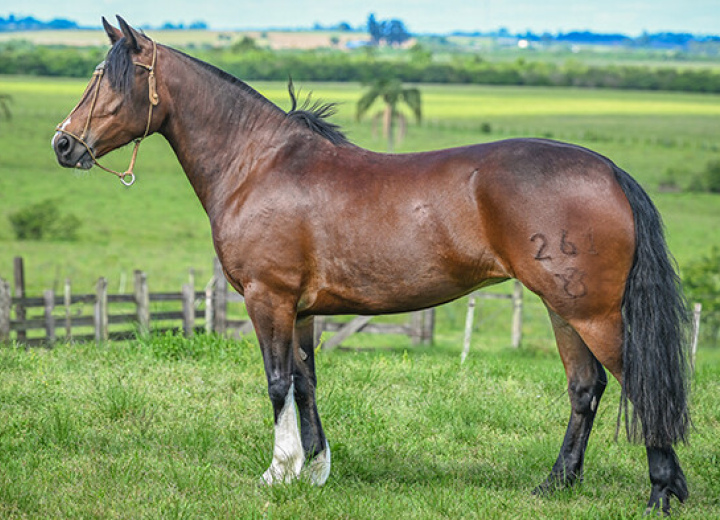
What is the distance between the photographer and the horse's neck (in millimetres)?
5648

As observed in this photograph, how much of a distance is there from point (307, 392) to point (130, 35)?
2.62 metres

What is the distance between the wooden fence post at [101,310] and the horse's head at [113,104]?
10628 mm

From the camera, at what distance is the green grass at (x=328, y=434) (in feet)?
16.3

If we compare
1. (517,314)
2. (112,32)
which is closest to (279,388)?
(112,32)

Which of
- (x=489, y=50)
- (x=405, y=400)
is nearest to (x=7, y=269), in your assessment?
(x=405, y=400)

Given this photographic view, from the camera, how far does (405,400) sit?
7414 millimetres

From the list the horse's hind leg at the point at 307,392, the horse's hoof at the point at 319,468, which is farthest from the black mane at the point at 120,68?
the horse's hoof at the point at 319,468

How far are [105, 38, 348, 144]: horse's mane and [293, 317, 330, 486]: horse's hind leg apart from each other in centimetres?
128

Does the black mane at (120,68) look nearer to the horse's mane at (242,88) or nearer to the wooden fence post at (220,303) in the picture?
the horse's mane at (242,88)

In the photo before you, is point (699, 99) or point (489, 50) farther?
point (489, 50)

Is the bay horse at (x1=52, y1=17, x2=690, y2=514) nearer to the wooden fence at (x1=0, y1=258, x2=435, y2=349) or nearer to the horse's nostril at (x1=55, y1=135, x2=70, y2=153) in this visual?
the horse's nostril at (x1=55, y1=135, x2=70, y2=153)

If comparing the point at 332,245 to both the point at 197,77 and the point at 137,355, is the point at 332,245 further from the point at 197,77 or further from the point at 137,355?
the point at 137,355

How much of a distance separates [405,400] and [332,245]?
2.59 m

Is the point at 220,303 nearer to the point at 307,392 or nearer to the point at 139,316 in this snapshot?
the point at 139,316
